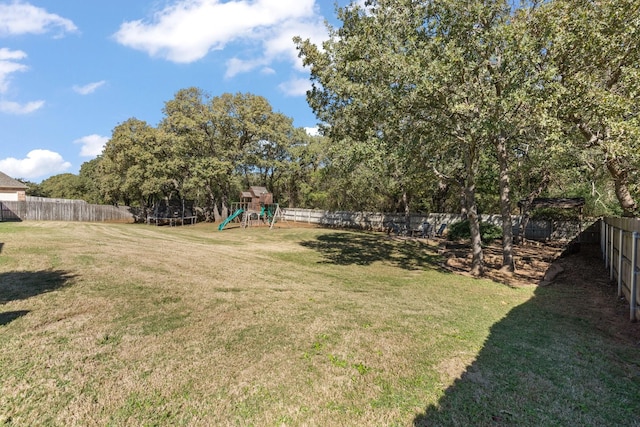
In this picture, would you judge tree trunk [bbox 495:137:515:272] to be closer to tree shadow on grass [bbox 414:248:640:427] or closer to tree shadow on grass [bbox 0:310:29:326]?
tree shadow on grass [bbox 414:248:640:427]

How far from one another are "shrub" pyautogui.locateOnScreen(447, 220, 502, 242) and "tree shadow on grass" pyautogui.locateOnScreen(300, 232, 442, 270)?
2.25 m

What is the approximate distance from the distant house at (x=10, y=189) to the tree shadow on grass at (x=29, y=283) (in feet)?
96.6

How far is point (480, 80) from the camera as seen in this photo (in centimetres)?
957

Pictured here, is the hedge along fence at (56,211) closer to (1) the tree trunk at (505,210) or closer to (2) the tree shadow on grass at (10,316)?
(2) the tree shadow on grass at (10,316)

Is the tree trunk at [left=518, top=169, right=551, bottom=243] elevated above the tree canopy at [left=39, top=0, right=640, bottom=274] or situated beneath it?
situated beneath

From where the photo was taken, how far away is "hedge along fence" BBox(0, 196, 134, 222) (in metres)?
27.0

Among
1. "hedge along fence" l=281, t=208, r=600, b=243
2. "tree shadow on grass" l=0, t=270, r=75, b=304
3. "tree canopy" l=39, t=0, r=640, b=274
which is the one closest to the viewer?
"tree shadow on grass" l=0, t=270, r=75, b=304

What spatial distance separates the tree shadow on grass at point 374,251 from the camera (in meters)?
14.2

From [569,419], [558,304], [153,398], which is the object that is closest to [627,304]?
[558,304]

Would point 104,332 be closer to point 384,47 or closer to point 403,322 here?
point 403,322

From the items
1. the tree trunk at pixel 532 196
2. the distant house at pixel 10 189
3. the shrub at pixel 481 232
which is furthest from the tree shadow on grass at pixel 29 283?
the distant house at pixel 10 189

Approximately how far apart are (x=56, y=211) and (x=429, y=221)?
3119cm

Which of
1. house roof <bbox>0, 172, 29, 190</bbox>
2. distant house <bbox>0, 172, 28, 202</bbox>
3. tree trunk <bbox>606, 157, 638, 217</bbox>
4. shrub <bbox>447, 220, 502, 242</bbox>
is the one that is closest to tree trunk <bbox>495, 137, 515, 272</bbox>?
tree trunk <bbox>606, 157, 638, 217</bbox>

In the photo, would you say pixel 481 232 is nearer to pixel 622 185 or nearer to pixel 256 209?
pixel 622 185
